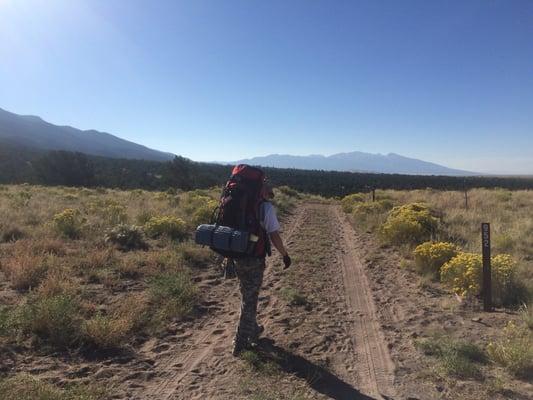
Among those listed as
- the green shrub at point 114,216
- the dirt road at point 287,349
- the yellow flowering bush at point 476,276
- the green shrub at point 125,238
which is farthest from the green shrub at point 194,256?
the yellow flowering bush at point 476,276

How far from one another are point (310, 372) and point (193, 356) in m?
1.33

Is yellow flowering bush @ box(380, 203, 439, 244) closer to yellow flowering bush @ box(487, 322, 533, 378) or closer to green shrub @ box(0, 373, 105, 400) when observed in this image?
yellow flowering bush @ box(487, 322, 533, 378)

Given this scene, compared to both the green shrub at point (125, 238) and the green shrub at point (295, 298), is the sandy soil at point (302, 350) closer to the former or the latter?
the green shrub at point (295, 298)

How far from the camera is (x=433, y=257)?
848cm

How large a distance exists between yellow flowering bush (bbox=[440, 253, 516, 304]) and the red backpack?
410cm

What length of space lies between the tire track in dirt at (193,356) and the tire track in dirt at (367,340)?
1.56 m

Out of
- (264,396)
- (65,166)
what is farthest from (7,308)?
(65,166)

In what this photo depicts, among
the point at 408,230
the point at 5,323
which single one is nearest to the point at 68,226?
the point at 5,323

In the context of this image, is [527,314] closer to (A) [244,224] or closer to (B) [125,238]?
(A) [244,224]

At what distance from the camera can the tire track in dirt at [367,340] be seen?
440 cm

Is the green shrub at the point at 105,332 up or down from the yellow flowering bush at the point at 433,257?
down

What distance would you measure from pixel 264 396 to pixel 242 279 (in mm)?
1405

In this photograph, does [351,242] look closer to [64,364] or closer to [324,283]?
[324,283]

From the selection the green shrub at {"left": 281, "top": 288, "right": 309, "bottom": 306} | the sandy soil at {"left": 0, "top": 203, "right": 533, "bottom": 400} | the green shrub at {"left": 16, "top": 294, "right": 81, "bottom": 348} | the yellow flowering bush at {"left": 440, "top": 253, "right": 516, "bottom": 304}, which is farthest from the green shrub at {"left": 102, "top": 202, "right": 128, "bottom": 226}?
the yellow flowering bush at {"left": 440, "top": 253, "right": 516, "bottom": 304}
